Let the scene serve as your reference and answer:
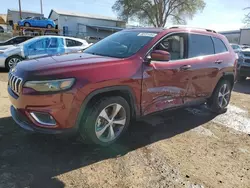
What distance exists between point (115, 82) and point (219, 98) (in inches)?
122

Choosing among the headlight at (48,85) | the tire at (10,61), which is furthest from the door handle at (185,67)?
the tire at (10,61)

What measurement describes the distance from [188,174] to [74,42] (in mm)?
8951

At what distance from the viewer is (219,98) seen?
5.46 meters

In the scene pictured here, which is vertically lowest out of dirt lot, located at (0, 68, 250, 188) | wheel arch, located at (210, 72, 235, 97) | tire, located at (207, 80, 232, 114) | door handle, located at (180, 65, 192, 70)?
dirt lot, located at (0, 68, 250, 188)

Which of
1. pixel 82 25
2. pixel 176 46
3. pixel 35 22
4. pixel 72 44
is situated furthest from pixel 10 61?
pixel 82 25

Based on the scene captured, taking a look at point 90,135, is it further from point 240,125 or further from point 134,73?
point 240,125

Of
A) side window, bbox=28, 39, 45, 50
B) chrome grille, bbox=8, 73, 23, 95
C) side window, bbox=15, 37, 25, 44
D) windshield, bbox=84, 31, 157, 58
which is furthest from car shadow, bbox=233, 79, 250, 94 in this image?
side window, bbox=15, 37, 25, 44

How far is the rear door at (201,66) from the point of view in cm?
450

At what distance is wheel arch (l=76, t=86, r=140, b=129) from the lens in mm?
3145

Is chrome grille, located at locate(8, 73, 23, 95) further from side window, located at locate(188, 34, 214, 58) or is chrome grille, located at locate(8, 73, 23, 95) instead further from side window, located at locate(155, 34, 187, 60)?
side window, located at locate(188, 34, 214, 58)

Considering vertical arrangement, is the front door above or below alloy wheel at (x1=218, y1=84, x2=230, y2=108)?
above

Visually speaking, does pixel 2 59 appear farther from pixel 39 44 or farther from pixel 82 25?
pixel 82 25

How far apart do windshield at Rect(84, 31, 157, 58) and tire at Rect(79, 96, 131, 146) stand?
0.79 meters

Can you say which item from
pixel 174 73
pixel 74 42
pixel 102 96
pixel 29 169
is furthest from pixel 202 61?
pixel 74 42
